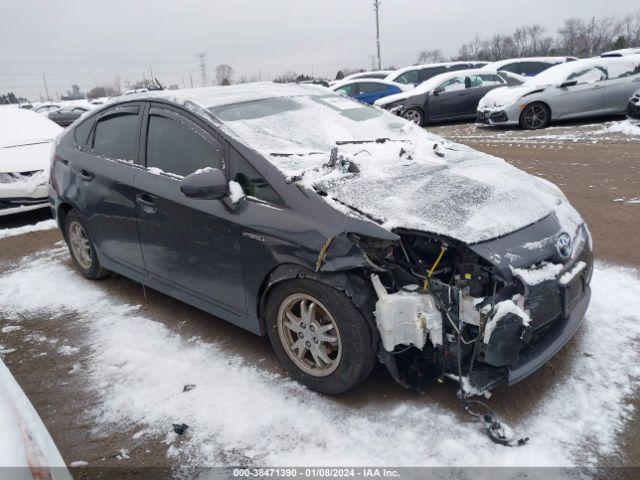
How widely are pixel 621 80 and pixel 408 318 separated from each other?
11.6 meters

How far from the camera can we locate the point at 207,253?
10.4 feet

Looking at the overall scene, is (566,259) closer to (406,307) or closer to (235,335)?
(406,307)

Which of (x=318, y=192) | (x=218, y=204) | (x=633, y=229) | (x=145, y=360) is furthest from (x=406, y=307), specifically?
(x=633, y=229)

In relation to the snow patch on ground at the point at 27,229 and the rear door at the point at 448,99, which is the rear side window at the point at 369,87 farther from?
the snow patch on ground at the point at 27,229

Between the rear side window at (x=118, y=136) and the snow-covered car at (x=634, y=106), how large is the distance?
10.5 meters

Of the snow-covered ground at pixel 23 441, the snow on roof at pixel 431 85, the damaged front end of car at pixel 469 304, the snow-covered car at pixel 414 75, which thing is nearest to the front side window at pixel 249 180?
the damaged front end of car at pixel 469 304

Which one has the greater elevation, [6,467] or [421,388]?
[6,467]

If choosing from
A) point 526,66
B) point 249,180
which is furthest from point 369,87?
point 249,180

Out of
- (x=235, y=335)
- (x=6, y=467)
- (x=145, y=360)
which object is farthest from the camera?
(x=235, y=335)

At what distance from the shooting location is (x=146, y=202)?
11.6 feet

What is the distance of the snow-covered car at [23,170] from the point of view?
6570mm

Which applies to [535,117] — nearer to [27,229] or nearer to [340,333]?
[27,229]

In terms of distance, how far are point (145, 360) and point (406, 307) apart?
1.84 meters

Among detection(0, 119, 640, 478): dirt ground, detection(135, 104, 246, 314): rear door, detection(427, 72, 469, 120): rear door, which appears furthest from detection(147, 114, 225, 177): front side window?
detection(427, 72, 469, 120): rear door
